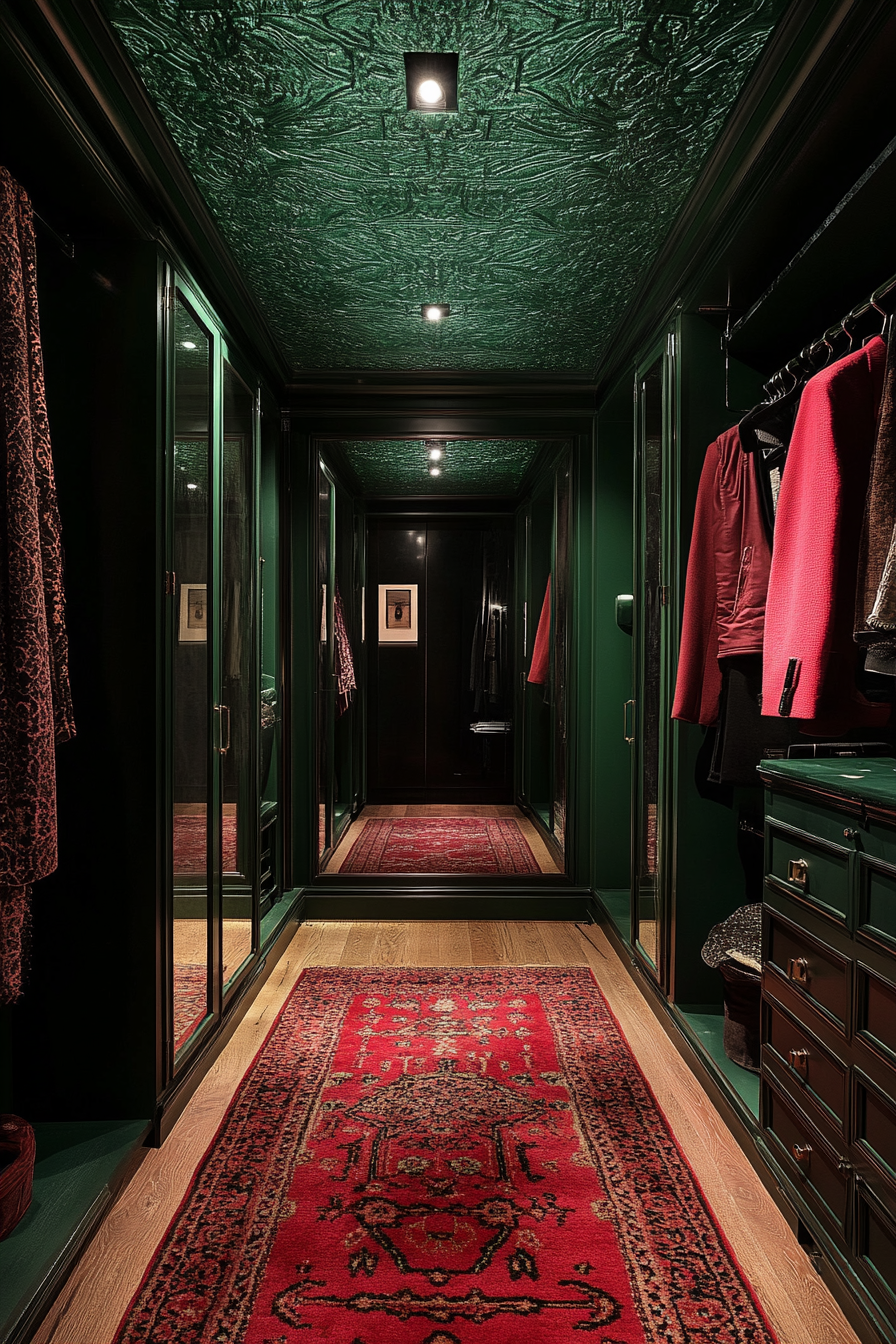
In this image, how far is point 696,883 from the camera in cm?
286

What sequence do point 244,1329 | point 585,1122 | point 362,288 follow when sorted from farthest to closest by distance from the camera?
point 362,288 < point 585,1122 < point 244,1329

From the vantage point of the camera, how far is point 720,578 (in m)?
2.60

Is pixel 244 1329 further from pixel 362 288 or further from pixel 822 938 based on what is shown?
pixel 362 288

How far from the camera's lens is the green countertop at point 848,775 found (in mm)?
1490

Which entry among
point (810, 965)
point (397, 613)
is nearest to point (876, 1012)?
point (810, 965)

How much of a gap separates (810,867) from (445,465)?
424cm

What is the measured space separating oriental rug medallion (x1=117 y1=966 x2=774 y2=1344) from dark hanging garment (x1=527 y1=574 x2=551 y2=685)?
252cm

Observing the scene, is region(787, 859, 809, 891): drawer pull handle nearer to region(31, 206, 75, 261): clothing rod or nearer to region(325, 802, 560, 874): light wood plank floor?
region(31, 206, 75, 261): clothing rod

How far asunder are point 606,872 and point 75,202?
343cm

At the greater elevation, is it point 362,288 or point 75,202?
point 362,288

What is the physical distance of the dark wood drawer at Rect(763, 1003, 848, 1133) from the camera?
5.30 ft

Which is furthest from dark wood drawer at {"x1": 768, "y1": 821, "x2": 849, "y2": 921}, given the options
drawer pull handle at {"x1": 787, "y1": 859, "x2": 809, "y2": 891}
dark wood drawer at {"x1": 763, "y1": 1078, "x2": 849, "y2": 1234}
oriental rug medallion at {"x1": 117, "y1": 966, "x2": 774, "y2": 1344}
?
oriental rug medallion at {"x1": 117, "y1": 966, "x2": 774, "y2": 1344}

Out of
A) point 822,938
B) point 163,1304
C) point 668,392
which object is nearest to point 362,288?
point 668,392

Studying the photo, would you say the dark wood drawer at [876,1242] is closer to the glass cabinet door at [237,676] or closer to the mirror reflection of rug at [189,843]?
the mirror reflection of rug at [189,843]
